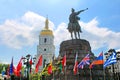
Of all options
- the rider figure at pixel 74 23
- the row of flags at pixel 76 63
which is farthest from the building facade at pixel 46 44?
the row of flags at pixel 76 63

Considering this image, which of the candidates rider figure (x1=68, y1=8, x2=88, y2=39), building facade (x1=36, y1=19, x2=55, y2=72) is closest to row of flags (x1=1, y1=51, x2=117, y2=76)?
rider figure (x1=68, y1=8, x2=88, y2=39)

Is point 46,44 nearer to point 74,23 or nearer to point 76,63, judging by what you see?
point 74,23

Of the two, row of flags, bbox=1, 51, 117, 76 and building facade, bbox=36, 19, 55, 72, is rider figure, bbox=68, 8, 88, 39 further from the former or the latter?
building facade, bbox=36, 19, 55, 72

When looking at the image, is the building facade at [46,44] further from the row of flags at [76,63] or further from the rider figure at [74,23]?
the row of flags at [76,63]

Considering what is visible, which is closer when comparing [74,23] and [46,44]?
[74,23]

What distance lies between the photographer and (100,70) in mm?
39312

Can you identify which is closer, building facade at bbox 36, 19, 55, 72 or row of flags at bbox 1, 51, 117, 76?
row of flags at bbox 1, 51, 117, 76

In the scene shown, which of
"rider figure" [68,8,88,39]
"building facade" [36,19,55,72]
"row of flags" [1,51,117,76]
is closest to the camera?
"row of flags" [1,51,117,76]

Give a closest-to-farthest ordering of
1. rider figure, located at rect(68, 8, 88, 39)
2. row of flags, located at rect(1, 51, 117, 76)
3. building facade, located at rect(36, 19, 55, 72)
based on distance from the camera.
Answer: row of flags, located at rect(1, 51, 117, 76)
rider figure, located at rect(68, 8, 88, 39)
building facade, located at rect(36, 19, 55, 72)

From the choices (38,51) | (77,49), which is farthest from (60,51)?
(38,51)

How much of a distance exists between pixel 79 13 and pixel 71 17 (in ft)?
4.57

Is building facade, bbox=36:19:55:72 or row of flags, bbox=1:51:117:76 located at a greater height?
building facade, bbox=36:19:55:72

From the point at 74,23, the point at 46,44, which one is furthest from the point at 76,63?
the point at 46,44

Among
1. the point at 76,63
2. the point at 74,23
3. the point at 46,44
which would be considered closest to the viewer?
the point at 76,63
